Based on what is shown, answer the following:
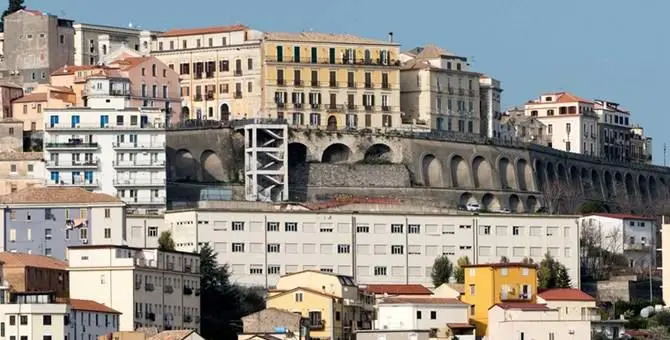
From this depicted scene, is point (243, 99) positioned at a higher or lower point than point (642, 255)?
higher

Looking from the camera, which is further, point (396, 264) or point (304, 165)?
point (304, 165)

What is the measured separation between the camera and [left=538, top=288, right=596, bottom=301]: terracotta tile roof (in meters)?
97.1

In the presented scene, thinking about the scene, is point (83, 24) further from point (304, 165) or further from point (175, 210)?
point (175, 210)

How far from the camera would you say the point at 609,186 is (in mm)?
145375

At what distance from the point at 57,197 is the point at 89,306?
20.1 meters

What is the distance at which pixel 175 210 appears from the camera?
359 feet

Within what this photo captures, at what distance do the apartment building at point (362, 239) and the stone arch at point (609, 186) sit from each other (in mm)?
32627

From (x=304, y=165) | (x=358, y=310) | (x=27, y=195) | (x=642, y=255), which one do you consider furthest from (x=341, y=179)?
(x=358, y=310)

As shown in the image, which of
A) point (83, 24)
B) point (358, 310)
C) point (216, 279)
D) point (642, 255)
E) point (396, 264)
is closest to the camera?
point (358, 310)

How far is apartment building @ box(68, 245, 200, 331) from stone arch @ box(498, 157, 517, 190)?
4162 cm

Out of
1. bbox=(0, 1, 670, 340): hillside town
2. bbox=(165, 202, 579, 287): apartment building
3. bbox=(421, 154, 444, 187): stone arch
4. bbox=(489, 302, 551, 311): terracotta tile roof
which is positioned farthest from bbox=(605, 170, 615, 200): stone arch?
bbox=(489, 302, 551, 311): terracotta tile roof

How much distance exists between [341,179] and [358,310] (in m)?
32.2

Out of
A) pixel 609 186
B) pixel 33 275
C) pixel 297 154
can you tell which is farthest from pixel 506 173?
pixel 33 275

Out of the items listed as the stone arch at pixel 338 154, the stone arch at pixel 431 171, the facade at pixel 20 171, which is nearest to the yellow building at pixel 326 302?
the facade at pixel 20 171
